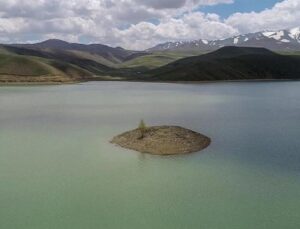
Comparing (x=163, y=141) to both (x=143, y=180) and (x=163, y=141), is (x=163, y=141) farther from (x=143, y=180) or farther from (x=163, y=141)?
(x=143, y=180)

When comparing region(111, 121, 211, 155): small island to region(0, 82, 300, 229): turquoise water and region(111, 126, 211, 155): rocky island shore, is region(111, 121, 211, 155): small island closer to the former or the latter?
region(111, 126, 211, 155): rocky island shore

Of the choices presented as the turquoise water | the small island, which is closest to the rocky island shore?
the small island

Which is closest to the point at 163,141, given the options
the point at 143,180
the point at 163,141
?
the point at 163,141

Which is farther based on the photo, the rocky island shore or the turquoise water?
the rocky island shore

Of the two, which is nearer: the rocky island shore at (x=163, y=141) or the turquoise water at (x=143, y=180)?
the turquoise water at (x=143, y=180)

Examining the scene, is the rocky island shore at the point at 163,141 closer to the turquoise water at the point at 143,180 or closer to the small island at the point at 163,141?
the small island at the point at 163,141

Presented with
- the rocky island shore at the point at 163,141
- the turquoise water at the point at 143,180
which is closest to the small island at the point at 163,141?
the rocky island shore at the point at 163,141

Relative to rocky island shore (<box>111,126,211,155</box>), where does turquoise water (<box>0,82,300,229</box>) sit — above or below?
below

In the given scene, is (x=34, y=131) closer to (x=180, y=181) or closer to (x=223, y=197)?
(x=180, y=181)

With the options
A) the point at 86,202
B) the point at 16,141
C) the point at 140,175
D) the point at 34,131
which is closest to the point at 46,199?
the point at 86,202
